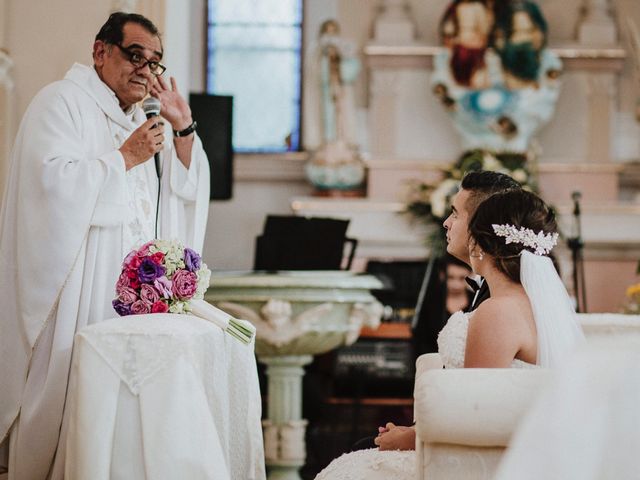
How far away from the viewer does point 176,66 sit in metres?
6.20

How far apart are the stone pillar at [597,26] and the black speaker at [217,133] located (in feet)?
14.0

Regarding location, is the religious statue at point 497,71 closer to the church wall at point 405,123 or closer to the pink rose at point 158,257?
the church wall at point 405,123

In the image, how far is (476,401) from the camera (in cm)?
283

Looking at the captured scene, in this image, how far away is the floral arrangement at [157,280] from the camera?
3.86 m

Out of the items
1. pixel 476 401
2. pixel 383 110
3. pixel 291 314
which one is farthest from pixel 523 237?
pixel 383 110

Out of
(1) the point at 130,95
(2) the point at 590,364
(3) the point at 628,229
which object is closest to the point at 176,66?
(1) the point at 130,95

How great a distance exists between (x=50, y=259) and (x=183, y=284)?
0.51 m

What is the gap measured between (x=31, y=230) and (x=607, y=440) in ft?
8.34

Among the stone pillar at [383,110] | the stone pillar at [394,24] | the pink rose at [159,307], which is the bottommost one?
the pink rose at [159,307]

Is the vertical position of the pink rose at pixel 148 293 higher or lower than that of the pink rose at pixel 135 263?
lower

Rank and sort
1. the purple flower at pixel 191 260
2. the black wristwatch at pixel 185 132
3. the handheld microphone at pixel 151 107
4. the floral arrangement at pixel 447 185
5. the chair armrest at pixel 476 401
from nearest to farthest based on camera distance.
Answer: the chair armrest at pixel 476 401 → the purple flower at pixel 191 260 → the handheld microphone at pixel 151 107 → the black wristwatch at pixel 185 132 → the floral arrangement at pixel 447 185

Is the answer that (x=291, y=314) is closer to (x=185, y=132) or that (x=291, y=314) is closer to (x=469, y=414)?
(x=185, y=132)

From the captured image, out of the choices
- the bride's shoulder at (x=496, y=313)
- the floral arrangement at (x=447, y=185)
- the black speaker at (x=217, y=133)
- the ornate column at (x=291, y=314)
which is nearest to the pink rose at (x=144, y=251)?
the bride's shoulder at (x=496, y=313)

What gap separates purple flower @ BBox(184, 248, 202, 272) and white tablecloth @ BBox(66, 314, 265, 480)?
13.2 inches
